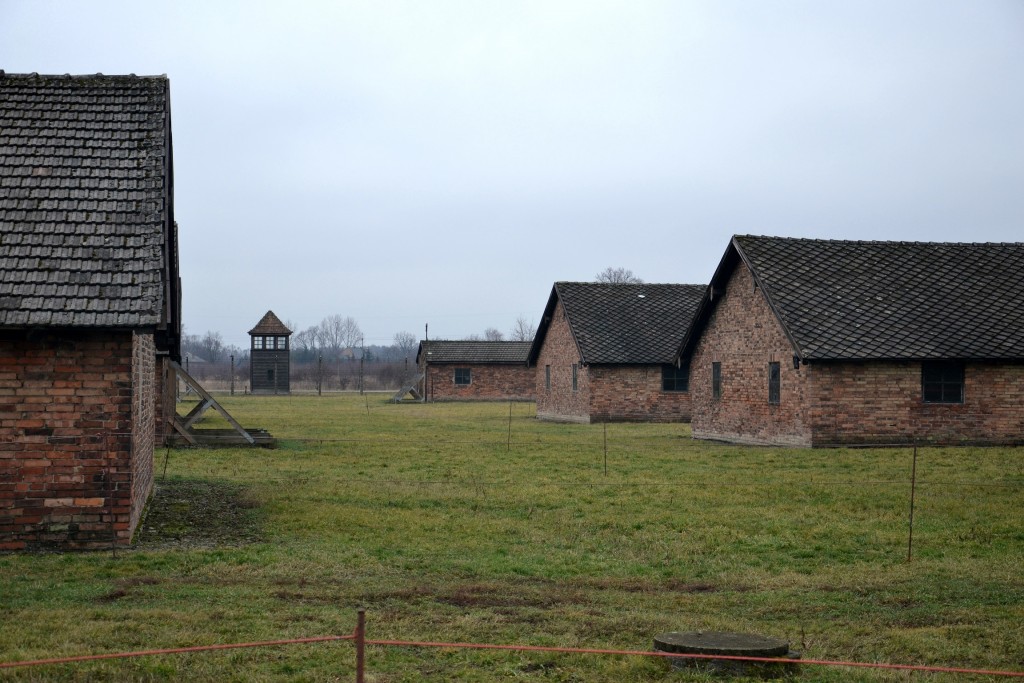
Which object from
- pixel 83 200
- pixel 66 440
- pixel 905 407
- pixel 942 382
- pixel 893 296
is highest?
pixel 83 200

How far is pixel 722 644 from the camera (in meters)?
7.15

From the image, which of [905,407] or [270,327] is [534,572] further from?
[270,327]

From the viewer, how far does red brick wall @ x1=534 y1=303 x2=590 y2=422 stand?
3806 cm

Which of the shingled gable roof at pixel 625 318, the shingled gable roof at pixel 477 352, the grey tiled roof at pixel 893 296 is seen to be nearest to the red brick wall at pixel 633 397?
the shingled gable roof at pixel 625 318

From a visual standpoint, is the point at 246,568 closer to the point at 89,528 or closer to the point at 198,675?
the point at 89,528

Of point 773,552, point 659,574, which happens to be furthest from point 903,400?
point 659,574

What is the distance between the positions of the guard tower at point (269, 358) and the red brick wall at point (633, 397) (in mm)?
40910

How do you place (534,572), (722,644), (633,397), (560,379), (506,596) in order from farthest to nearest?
(560,379) < (633,397) < (534,572) < (506,596) < (722,644)

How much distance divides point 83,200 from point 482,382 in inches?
2043

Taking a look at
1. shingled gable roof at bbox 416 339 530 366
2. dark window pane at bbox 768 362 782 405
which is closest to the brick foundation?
dark window pane at bbox 768 362 782 405

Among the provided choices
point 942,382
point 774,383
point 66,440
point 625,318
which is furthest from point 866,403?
point 66,440

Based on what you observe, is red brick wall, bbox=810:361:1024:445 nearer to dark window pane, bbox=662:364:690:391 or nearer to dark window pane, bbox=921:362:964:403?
dark window pane, bbox=921:362:964:403

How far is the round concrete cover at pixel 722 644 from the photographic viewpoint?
276 inches

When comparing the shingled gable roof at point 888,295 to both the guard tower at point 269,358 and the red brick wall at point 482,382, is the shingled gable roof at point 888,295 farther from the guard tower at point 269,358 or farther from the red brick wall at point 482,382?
the guard tower at point 269,358
